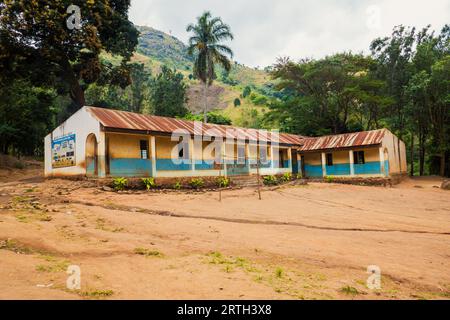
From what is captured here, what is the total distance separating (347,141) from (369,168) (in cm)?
295

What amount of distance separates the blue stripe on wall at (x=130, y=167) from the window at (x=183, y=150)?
2.36 meters

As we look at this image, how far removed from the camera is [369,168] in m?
25.2

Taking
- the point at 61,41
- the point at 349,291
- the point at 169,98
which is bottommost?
the point at 349,291

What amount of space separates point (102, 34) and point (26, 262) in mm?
26754

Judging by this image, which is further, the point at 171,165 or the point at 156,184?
the point at 171,165

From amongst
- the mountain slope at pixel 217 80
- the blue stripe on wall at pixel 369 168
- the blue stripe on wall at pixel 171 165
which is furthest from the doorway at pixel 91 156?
the mountain slope at pixel 217 80

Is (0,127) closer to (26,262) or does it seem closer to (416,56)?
(26,262)

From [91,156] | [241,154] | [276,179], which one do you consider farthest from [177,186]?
[276,179]

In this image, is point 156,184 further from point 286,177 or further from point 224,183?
point 286,177

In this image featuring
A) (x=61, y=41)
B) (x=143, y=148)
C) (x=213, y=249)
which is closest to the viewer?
(x=213, y=249)

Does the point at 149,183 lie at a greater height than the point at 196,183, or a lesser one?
greater

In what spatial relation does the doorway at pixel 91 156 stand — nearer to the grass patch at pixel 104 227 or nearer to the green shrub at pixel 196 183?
the green shrub at pixel 196 183
